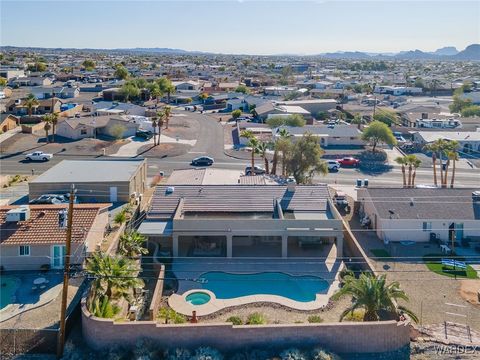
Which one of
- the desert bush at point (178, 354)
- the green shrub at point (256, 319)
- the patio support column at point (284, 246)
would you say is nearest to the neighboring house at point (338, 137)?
the patio support column at point (284, 246)

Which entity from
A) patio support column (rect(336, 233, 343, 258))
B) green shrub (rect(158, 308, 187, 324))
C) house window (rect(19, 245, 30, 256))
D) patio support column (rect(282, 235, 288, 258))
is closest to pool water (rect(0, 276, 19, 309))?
house window (rect(19, 245, 30, 256))

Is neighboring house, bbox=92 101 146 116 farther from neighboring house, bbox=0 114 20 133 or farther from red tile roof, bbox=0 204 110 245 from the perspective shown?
red tile roof, bbox=0 204 110 245

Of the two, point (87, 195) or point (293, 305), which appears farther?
point (87, 195)

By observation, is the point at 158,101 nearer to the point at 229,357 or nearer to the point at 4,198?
the point at 4,198

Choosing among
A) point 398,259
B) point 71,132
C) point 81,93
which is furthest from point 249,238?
point 81,93

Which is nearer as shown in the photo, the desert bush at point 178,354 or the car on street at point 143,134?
the desert bush at point 178,354

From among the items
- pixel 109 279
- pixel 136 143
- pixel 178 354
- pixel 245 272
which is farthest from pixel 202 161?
pixel 178 354

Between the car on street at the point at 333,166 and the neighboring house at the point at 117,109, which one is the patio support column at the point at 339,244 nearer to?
the car on street at the point at 333,166
